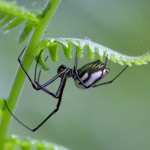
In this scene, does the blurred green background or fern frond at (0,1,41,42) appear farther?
the blurred green background

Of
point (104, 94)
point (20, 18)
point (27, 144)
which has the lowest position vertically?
point (27, 144)

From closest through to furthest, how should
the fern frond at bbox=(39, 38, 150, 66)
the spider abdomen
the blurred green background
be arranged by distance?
the fern frond at bbox=(39, 38, 150, 66) → the spider abdomen → the blurred green background

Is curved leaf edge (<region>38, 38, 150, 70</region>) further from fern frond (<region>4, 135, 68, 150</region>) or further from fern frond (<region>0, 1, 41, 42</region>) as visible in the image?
fern frond (<region>4, 135, 68, 150</region>)

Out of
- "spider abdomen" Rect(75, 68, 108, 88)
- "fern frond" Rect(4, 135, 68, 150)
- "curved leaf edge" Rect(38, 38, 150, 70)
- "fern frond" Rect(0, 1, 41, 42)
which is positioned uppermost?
"fern frond" Rect(0, 1, 41, 42)

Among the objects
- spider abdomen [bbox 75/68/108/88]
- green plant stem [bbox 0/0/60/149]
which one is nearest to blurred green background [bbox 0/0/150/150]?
spider abdomen [bbox 75/68/108/88]

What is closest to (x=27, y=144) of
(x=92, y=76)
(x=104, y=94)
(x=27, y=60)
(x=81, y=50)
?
(x=27, y=60)

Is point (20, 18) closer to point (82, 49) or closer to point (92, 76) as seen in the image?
point (82, 49)

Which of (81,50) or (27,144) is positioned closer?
(27,144)
